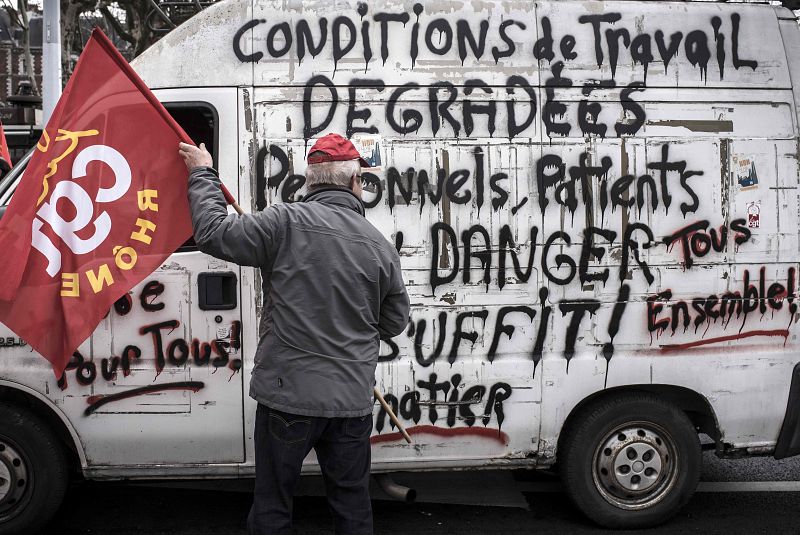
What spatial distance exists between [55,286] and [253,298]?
1.00 m

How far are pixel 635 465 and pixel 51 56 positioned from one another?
6955 millimetres

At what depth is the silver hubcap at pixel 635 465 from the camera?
4570 mm

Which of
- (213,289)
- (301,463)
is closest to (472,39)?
(213,289)

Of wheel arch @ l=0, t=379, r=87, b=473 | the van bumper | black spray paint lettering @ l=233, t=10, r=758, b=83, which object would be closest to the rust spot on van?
black spray paint lettering @ l=233, t=10, r=758, b=83

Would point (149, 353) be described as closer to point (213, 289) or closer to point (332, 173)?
point (213, 289)

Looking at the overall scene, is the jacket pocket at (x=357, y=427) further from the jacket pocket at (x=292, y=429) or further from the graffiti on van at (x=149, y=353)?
the graffiti on van at (x=149, y=353)

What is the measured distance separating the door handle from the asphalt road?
1.28 meters

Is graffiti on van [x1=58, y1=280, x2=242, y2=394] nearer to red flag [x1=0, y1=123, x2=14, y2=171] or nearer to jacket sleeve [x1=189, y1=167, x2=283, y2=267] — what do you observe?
jacket sleeve [x1=189, y1=167, x2=283, y2=267]

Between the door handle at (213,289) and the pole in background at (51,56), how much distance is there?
515 cm

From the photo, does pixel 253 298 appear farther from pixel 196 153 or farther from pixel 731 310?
pixel 731 310

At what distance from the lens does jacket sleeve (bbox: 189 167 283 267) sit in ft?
10.2

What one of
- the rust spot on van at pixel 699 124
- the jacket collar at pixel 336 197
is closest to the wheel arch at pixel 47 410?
the jacket collar at pixel 336 197

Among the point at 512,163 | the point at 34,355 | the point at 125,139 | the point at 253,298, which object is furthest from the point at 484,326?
the point at 34,355

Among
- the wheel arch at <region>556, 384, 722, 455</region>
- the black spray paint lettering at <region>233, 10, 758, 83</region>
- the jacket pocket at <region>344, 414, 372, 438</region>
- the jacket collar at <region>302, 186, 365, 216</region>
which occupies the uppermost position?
the black spray paint lettering at <region>233, 10, 758, 83</region>
